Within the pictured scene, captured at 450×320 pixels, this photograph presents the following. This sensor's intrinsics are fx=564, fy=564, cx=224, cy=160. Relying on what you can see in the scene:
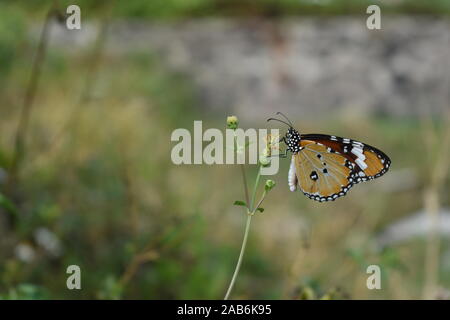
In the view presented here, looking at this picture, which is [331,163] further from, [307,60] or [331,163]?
[307,60]

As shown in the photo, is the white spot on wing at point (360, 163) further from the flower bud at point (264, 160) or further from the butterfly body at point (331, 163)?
the flower bud at point (264, 160)

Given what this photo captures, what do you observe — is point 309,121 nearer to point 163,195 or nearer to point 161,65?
point 161,65

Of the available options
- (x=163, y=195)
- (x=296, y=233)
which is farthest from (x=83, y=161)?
(x=296, y=233)

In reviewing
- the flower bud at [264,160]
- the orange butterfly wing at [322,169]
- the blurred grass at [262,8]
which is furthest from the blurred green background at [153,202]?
the blurred grass at [262,8]

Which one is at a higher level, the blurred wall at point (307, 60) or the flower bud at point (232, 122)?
the blurred wall at point (307, 60)

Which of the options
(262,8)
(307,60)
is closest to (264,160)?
(307,60)
